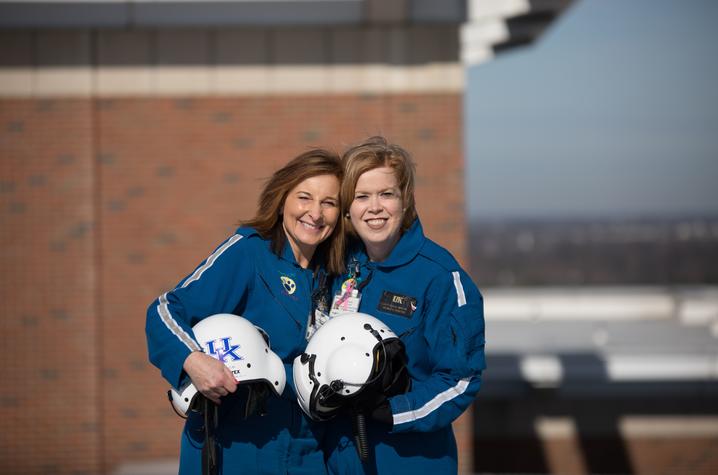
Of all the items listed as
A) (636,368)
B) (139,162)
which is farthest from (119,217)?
(636,368)

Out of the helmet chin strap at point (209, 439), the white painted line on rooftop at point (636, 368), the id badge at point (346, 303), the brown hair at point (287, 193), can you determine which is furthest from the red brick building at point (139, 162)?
the helmet chin strap at point (209, 439)

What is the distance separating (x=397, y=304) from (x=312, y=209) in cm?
51

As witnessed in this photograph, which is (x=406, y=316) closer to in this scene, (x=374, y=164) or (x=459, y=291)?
(x=459, y=291)

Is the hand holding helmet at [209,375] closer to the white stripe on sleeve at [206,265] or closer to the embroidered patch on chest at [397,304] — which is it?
the white stripe on sleeve at [206,265]

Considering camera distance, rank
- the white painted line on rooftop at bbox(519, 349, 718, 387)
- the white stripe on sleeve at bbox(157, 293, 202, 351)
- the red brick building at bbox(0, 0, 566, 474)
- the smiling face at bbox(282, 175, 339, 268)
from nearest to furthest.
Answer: the white stripe on sleeve at bbox(157, 293, 202, 351), the smiling face at bbox(282, 175, 339, 268), the red brick building at bbox(0, 0, 566, 474), the white painted line on rooftop at bbox(519, 349, 718, 387)

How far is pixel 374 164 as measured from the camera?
3.25 m

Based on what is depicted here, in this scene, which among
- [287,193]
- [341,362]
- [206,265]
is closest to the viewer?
[341,362]

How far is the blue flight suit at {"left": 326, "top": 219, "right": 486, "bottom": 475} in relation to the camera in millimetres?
3057

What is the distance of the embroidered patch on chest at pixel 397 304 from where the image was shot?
3191mm

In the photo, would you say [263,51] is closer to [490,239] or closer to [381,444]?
[381,444]

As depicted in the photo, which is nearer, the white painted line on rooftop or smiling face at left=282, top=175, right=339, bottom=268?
smiling face at left=282, top=175, right=339, bottom=268

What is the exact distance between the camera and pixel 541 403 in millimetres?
10602

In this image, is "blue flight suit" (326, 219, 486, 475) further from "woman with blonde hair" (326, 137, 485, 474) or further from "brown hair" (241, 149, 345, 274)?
"brown hair" (241, 149, 345, 274)

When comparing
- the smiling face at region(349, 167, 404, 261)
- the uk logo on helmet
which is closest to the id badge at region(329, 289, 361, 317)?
the smiling face at region(349, 167, 404, 261)
